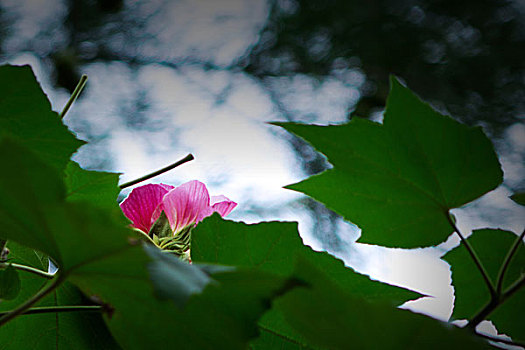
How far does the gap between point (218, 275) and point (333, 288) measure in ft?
0.06

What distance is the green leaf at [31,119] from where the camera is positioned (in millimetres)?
110

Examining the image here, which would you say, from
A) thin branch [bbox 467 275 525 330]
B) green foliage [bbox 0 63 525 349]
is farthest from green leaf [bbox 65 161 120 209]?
thin branch [bbox 467 275 525 330]

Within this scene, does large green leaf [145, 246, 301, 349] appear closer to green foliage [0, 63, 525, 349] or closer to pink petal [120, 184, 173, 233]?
green foliage [0, 63, 525, 349]

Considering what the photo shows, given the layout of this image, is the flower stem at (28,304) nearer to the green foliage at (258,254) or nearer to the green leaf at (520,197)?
the green foliage at (258,254)

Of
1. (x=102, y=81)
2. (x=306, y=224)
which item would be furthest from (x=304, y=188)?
(x=102, y=81)

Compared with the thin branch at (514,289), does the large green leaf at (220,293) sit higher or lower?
higher

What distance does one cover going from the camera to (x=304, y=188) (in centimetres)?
14

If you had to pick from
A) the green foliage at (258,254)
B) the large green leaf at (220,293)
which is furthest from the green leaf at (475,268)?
the large green leaf at (220,293)

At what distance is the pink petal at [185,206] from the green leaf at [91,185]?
0.04 m

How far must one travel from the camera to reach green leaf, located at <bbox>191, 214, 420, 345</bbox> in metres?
0.12

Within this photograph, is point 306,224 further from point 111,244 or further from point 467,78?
point 111,244

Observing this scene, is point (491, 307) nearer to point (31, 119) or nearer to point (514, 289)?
point (514, 289)

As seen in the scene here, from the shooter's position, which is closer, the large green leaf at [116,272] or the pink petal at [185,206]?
the large green leaf at [116,272]

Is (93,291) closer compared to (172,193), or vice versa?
(93,291)
